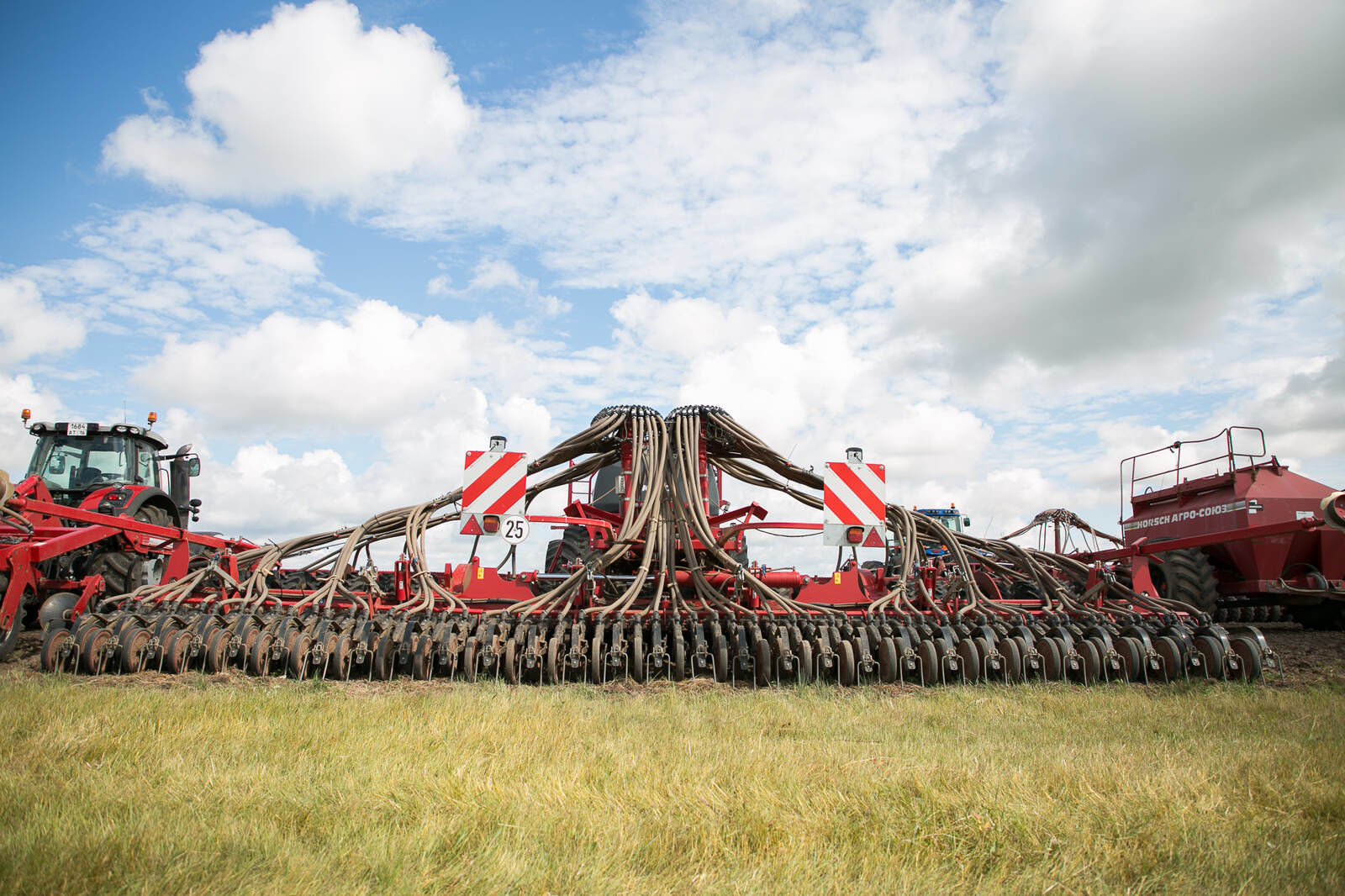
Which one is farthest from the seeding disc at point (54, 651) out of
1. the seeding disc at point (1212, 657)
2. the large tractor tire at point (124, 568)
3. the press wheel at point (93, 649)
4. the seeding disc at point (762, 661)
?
the seeding disc at point (1212, 657)

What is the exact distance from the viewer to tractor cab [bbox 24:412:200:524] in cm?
912

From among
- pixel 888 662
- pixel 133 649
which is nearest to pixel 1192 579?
pixel 888 662

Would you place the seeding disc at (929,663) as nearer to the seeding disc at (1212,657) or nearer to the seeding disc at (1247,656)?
the seeding disc at (1212,657)

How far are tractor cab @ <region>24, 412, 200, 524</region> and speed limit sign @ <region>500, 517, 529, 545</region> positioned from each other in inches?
199

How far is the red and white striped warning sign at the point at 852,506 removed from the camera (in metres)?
6.26

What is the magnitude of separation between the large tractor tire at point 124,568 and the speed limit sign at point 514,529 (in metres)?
3.89

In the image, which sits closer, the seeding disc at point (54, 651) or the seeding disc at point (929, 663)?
the seeding disc at point (54, 651)

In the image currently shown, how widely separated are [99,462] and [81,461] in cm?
19

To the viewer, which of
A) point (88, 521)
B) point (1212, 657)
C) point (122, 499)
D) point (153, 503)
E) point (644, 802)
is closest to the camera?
point (644, 802)

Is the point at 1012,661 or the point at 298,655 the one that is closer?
the point at 298,655

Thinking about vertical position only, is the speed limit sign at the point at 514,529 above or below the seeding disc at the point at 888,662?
above

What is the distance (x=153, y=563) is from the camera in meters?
8.79

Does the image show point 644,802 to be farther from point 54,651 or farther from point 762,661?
point 54,651

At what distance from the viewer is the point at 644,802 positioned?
8.12 ft
